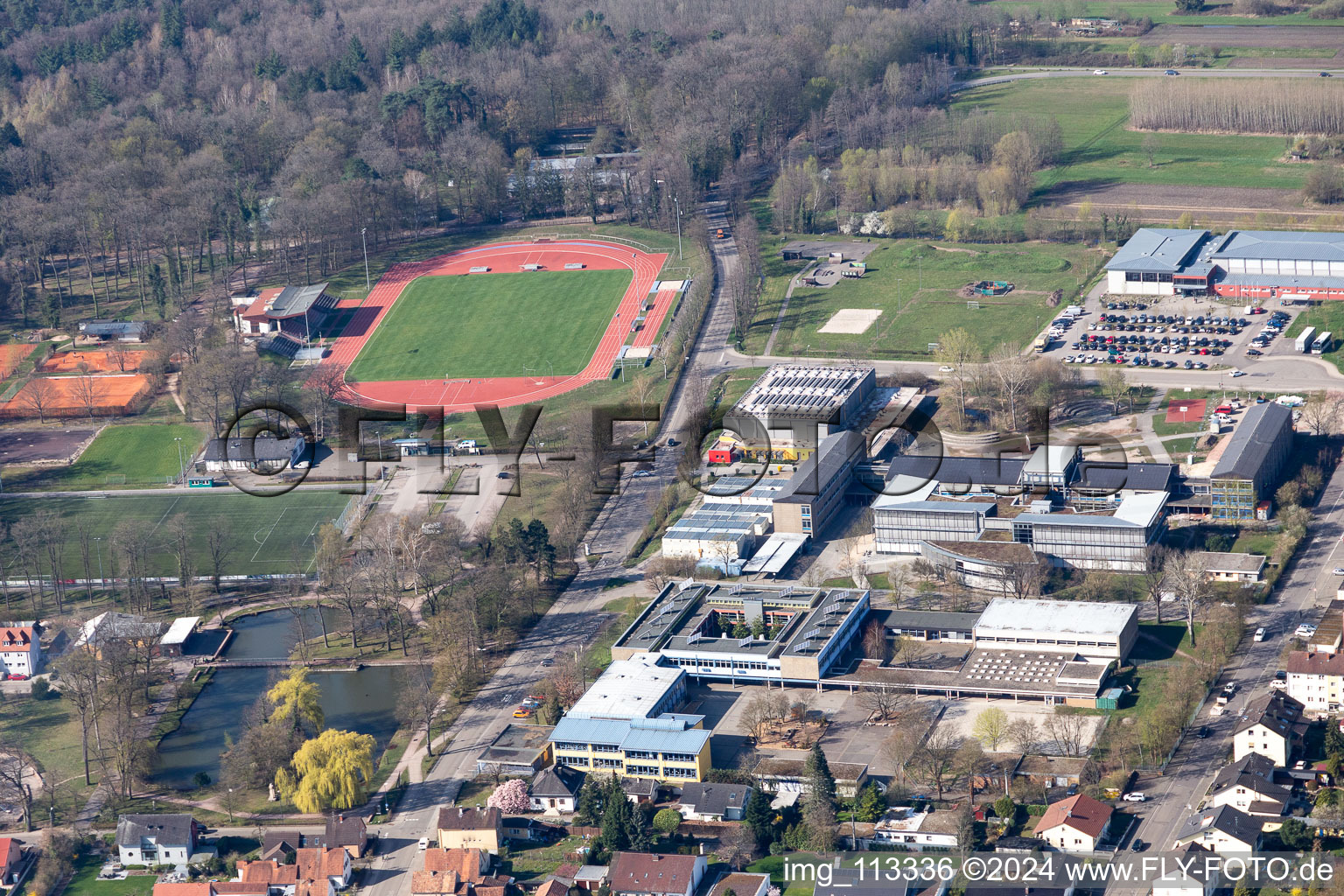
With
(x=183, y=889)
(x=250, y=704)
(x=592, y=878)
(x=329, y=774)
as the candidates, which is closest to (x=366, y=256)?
(x=250, y=704)

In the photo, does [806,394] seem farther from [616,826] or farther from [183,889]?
[183,889]

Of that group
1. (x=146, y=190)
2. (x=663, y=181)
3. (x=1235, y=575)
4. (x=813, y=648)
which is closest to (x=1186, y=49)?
(x=663, y=181)

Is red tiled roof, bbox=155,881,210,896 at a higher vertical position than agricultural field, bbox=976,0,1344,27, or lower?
lower

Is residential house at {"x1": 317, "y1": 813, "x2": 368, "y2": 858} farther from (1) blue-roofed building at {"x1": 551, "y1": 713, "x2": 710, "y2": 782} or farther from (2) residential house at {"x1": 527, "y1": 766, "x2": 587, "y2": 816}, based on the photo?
(1) blue-roofed building at {"x1": 551, "y1": 713, "x2": 710, "y2": 782}

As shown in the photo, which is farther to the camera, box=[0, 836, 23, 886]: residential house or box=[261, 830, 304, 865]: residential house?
box=[0, 836, 23, 886]: residential house

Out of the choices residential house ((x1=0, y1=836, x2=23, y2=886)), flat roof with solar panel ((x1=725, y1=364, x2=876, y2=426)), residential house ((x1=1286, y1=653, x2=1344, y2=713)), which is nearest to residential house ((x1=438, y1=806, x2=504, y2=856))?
residential house ((x1=0, y1=836, x2=23, y2=886))

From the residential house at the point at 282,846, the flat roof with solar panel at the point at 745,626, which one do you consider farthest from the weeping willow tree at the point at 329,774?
the flat roof with solar panel at the point at 745,626

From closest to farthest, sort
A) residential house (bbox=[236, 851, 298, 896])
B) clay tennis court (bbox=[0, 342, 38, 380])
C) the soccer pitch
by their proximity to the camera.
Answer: residential house (bbox=[236, 851, 298, 896]) < the soccer pitch < clay tennis court (bbox=[0, 342, 38, 380])
